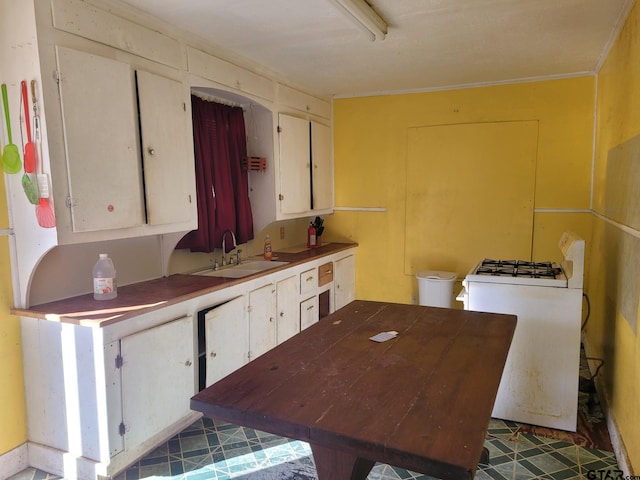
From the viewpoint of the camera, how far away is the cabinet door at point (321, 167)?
14.6 feet

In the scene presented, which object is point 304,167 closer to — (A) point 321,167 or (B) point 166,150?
(A) point 321,167

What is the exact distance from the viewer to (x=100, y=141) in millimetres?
2238

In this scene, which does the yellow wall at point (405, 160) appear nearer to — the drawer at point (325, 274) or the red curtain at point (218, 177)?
the drawer at point (325, 274)

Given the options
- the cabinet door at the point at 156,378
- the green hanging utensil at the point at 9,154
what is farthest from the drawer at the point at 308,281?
the green hanging utensil at the point at 9,154

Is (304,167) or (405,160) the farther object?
(405,160)

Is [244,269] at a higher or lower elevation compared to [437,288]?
higher

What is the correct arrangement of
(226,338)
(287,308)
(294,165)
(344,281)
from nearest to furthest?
(226,338) < (287,308) < (294,165) < (344,281)

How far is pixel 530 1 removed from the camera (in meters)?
2.40

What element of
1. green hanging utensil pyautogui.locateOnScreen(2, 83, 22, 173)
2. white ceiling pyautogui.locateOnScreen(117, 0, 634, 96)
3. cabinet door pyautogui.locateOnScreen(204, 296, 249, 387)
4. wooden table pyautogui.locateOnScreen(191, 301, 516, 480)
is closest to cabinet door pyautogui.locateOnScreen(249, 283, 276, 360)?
cabinet door pyautogui.locateOnScreen(204, 296, 249, 387)

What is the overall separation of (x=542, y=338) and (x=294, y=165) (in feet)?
8.03

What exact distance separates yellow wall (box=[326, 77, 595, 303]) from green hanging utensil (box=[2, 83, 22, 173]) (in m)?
3.21

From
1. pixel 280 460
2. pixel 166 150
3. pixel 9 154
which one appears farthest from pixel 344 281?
pixel 9 154

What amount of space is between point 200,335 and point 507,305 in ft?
6.22

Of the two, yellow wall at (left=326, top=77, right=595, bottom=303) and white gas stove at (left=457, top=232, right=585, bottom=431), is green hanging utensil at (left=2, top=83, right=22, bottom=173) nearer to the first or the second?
white gas stove at (left=457, top=232, right=585, bottom=431)
